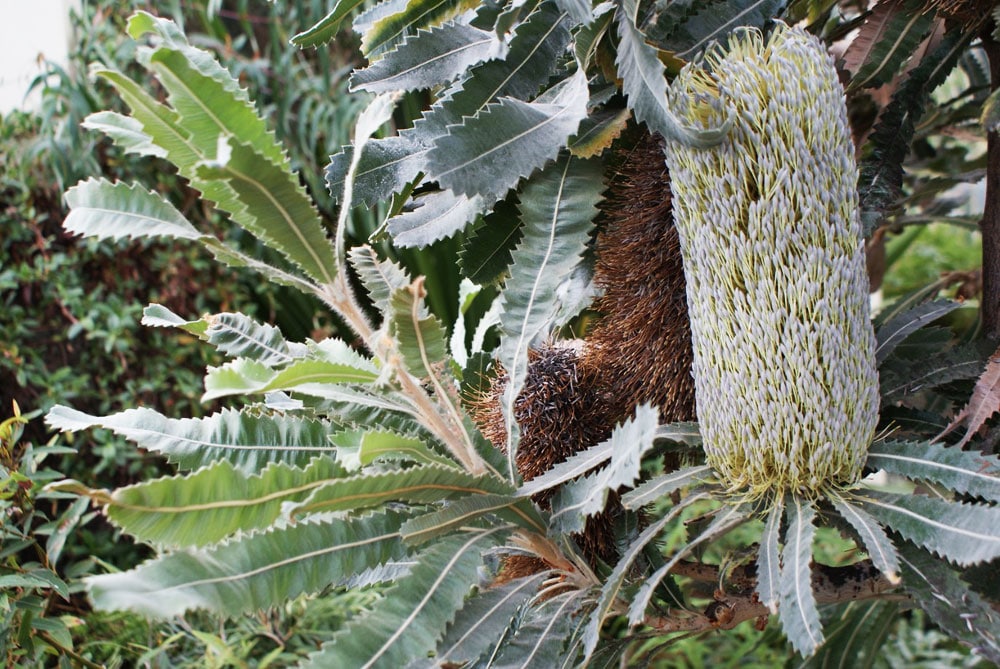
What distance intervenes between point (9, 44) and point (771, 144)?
8.58ft

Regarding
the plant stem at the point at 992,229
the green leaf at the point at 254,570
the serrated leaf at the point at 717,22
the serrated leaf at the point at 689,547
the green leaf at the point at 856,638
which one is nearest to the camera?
the green leaf at the point at 254,570

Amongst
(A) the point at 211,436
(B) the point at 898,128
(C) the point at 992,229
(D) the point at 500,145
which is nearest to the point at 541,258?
(D) the point at 500,145

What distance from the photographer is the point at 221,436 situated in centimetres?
68

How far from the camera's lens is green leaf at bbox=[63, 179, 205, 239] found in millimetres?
600

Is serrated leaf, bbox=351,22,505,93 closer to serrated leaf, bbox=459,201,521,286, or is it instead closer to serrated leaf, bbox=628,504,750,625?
serrated leaf, bbox=459,201,521,286

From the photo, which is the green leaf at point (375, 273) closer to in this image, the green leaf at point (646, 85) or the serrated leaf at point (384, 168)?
the serrated leaf at point (384, 168)

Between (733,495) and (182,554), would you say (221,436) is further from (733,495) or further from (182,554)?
(733,495)

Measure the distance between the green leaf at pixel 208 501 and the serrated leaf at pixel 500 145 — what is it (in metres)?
0.23

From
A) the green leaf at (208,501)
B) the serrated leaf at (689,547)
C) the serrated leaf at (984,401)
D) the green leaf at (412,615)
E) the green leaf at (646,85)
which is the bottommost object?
the serrated leaf at (984,401)

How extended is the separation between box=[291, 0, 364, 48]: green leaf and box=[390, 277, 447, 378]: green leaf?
324mm

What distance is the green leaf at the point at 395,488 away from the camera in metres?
0.55

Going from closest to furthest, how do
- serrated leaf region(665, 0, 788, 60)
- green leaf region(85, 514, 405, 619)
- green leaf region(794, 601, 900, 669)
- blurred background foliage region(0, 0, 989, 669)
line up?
green leaf region(85, 514, 405, 619) → serrated leaf region(665, 0, 788, 60) → green leaf region(794, 601, 900, 669) → blurred background foliage region(0, 0, 989, 669)

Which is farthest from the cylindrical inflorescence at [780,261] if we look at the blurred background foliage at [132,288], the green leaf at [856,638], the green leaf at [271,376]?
the blurred background foliage at [132,288]

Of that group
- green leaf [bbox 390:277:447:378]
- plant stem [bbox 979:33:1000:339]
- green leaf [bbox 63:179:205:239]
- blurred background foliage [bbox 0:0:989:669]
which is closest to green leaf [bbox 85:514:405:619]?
green leaf [bbox 390:277:447:378]
